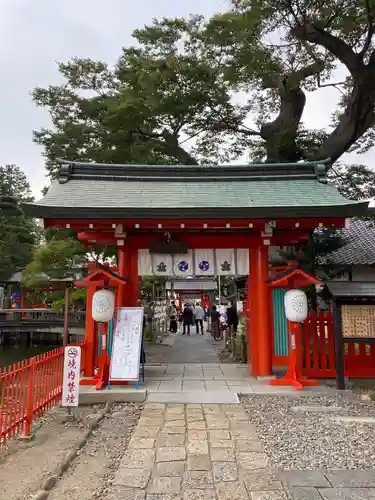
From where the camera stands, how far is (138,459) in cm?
473

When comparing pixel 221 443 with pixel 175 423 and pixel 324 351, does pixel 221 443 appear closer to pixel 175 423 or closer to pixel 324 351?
pixel 175 423

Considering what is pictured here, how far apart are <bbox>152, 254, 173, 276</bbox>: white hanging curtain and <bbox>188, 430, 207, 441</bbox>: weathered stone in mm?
4336

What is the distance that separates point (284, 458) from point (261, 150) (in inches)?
670

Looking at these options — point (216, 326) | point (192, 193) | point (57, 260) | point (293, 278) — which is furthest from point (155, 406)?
point (216, 326)

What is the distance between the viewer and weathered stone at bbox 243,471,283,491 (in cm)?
400

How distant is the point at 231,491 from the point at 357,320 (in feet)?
17.8

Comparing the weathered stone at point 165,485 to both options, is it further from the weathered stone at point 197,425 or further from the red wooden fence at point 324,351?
the red wooden fence at point 324,351

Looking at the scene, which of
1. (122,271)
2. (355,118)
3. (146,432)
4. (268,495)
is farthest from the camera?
(355,118)

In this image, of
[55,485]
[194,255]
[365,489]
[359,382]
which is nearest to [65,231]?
[194,255]

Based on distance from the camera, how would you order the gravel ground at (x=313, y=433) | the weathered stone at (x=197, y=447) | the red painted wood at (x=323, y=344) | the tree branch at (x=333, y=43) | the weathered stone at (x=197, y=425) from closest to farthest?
1. the gravel ground at (x=313, y=433)
2. the weathered stone at (x=197, y=447)
3. the weathered stone at (x=197, y=425)
4. the red painted wood at (x=323, y=344)
5. the tree branch at (x=333, y=43)

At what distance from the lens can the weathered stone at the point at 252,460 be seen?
4.50 meters

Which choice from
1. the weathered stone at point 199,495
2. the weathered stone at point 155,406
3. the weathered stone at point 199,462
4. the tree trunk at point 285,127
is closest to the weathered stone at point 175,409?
the weathered stone at point 155,406

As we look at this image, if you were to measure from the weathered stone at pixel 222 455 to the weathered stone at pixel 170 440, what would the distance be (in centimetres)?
51

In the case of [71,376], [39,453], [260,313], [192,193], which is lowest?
[39,453]
